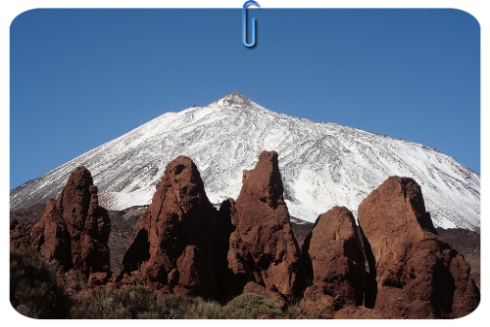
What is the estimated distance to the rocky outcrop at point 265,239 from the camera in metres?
22.0


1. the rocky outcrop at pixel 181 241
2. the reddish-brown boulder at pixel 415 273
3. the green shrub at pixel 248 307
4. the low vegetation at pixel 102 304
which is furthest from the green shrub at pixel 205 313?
the reddish-brown boulder at pixel 415 273

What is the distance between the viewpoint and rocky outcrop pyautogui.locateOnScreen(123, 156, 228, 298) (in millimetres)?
20500

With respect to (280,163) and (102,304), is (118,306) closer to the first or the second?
(102,304)

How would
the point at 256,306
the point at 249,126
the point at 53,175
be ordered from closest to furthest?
1. the point at 256,306
2. the point at 53,175
3. the point at 249,126

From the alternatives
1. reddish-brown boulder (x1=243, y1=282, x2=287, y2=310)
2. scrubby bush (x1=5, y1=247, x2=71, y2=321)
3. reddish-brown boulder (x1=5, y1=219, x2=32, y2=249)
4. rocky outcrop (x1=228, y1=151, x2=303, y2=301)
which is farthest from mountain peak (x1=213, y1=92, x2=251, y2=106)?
scrubby bush (x1=5, y1=247, x2=71, y2=321)

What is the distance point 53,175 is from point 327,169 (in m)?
54.3

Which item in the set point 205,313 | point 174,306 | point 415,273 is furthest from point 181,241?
point 415,273

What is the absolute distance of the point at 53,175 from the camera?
432 ft

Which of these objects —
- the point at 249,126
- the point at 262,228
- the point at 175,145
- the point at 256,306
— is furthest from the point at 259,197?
the point at 249,126

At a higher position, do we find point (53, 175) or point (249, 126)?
point (249, 126)

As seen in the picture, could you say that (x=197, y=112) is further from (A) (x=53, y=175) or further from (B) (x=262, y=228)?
(B) (x=262, y=228)

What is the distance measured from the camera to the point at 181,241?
21.0 m

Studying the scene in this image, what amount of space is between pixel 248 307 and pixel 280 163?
104416mm

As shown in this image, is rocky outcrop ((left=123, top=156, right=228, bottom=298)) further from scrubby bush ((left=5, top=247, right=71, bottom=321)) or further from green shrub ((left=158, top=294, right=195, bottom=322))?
scrubby bush ((left=5, top=247, right=71, bottom=321))
